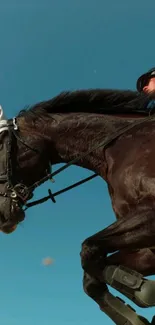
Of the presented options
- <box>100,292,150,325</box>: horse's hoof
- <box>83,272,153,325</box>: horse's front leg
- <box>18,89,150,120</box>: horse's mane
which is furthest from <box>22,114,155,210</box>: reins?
<box>100,292,150,325</box>: horse's hoof

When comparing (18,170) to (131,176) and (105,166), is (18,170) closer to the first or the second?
(105,166)

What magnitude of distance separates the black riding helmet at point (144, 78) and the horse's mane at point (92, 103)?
0.83 meters

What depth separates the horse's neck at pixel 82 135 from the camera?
6770 mm

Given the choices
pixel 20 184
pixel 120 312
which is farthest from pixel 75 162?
pixel 120 312

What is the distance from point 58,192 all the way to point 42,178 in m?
0.37

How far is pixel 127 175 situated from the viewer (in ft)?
19.4

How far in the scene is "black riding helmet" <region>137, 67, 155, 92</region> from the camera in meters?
8.02

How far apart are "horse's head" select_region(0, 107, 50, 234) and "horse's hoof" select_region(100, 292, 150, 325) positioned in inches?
80.8

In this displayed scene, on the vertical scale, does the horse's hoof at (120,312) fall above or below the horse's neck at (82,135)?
below

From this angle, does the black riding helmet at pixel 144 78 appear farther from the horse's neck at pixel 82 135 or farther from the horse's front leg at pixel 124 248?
the horse's front leg at pixel 124 248

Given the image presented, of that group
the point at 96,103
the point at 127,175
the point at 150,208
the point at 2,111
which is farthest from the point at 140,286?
the point at 2,111

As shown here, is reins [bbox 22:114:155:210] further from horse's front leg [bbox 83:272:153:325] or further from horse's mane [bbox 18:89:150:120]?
horse's front leg [bbox 83:272:153:325]

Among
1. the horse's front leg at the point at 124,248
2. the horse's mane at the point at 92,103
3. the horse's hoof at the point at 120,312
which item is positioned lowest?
the horse's hoof at the point at 120,312

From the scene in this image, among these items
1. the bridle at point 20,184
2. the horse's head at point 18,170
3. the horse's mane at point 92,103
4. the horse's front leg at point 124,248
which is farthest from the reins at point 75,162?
the horse's front leg at point 124,248
